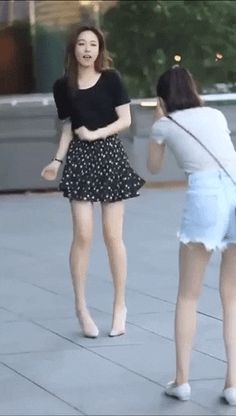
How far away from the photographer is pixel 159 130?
5.68m

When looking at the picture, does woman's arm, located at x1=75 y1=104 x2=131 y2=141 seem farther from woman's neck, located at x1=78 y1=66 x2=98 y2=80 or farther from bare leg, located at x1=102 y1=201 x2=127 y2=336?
bare leg, located at x1=102 y1=201 x2=127 y2=336

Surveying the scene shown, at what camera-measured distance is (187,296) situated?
5766mm

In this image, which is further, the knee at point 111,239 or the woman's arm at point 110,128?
the knee at point 111,239

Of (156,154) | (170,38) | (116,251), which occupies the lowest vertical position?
(116,251)

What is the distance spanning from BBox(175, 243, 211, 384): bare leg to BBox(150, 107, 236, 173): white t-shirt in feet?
1.37

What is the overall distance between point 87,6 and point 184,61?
156 centimetres

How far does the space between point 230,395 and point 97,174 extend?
1896 millimetres

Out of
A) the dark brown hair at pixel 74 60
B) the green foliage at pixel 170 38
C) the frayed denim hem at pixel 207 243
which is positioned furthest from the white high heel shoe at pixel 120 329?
the green foliage at pixel 170 38

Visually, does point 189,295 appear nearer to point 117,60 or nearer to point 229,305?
point 229,305

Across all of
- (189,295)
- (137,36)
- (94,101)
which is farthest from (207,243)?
(137,36)

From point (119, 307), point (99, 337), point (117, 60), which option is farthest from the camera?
point (117, 60)

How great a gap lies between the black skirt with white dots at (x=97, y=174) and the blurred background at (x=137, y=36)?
836 centimetres

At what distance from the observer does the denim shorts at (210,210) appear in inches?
218

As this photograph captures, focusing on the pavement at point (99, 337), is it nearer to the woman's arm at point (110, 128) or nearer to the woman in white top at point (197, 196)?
the woman in white top at point (197, 196)
